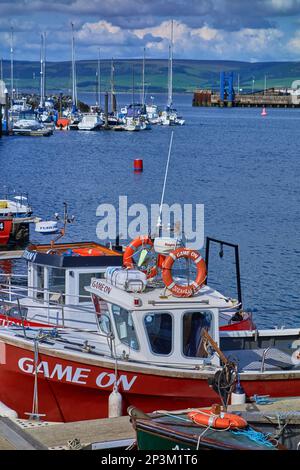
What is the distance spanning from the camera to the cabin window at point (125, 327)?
54.1ft

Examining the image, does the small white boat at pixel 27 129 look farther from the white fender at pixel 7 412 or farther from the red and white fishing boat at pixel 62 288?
the white fender at pixel 7 412

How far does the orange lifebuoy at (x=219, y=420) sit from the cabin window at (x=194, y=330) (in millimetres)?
3616

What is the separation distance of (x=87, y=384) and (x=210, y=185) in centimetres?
4938

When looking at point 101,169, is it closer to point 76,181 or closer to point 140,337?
point 76,181

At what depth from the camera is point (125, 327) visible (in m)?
16.6

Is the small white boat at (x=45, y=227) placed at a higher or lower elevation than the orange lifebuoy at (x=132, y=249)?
lower

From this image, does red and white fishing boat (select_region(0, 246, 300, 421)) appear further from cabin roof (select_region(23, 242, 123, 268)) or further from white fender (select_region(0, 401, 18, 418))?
cabin roof (select_region(23, 242, 123, 268))

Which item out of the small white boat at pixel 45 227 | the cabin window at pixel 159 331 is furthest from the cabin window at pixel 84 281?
the small white boat at pixel 45 227

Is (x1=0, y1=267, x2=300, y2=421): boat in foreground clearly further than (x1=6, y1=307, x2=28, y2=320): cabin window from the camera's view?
No

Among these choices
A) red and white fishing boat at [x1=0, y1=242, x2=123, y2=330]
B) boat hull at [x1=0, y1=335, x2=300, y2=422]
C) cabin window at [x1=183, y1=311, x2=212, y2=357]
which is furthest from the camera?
red and white fishing boat at [x1=0, y1=242, x2=123, y2=330]

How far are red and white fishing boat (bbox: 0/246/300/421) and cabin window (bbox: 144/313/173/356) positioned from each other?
0.02 meters

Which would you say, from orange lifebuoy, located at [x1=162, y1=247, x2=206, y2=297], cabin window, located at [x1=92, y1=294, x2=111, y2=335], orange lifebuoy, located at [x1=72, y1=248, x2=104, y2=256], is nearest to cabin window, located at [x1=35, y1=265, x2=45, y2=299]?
orange lifebuoy, located at [x1=72, y1=248, x2=104, y2=256]

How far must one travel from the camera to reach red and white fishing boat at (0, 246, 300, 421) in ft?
53.3

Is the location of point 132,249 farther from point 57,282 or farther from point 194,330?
point 194,330
